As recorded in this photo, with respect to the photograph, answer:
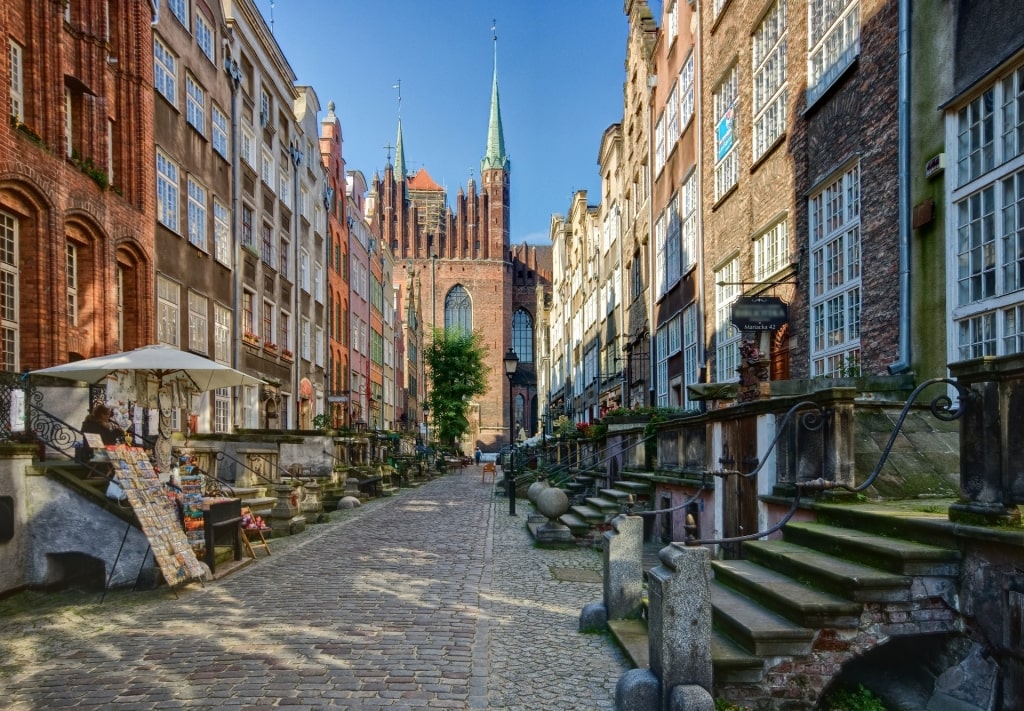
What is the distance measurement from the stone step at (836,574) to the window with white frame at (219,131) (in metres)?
19.5

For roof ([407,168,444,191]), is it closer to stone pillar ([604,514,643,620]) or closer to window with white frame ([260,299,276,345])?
window with white frame ([260,299,276,345])

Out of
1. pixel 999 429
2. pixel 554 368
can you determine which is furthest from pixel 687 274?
pixel 554 368

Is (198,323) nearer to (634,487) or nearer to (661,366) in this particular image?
(634,487)

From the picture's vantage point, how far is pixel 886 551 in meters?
5.02

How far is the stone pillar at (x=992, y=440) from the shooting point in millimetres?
4387

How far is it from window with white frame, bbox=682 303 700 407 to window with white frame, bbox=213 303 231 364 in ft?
40.4

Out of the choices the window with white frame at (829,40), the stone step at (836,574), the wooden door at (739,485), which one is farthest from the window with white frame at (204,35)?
the stone step at (836,574)

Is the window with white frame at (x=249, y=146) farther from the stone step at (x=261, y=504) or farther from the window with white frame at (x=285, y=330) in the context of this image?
the stone step at (x=261, y=504)

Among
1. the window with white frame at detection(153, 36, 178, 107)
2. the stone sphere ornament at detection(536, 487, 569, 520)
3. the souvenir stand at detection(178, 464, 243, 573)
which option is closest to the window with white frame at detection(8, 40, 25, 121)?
the window with white frame at detection(153, 36, 178, 107)

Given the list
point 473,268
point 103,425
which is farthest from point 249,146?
point 473,268

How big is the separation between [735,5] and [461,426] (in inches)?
1482

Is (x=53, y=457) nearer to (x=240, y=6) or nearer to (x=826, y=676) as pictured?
(x=826, y=676)

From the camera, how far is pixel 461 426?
5128 centimetres

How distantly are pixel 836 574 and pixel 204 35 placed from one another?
70.1ft
